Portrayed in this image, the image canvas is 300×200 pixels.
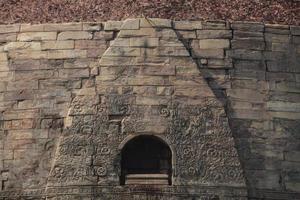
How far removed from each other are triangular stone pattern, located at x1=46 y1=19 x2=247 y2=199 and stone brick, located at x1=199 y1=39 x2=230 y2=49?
1.04ft

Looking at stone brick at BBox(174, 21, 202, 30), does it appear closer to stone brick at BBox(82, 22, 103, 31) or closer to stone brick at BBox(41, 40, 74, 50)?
stone brick at BBox(82, 22, 103, 31)

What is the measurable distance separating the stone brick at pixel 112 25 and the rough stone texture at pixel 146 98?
0.05 feet

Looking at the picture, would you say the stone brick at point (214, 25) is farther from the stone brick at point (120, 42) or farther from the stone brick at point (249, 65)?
→ the stone brick at point (120, 42)

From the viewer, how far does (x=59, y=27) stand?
1084 cm

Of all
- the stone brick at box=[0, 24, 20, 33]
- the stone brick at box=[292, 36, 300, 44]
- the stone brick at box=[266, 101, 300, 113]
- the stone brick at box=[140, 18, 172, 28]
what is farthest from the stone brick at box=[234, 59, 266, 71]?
the stone brick at box=[0, 24, 20, 33]

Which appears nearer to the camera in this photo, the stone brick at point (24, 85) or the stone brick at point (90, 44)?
the stone brick at point (24, 85)

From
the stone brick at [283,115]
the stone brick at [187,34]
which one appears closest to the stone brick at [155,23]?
the stone brick at [187,34]

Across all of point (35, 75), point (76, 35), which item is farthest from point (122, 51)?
point (35, 75)

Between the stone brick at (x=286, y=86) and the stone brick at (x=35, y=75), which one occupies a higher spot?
the stone brick at (x=35, y=75)

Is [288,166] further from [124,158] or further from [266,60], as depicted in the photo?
[124,158]

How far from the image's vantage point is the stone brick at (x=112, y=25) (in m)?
10.8

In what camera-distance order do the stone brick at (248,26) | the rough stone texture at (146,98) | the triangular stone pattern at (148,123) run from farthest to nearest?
the stone brick at (248,26), the rough stone texture at (146,98), the triangular stone pattern at (148,123)

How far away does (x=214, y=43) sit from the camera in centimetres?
1072

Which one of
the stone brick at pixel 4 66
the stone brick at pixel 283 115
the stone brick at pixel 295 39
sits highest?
the stone brick at pixel 295 39
